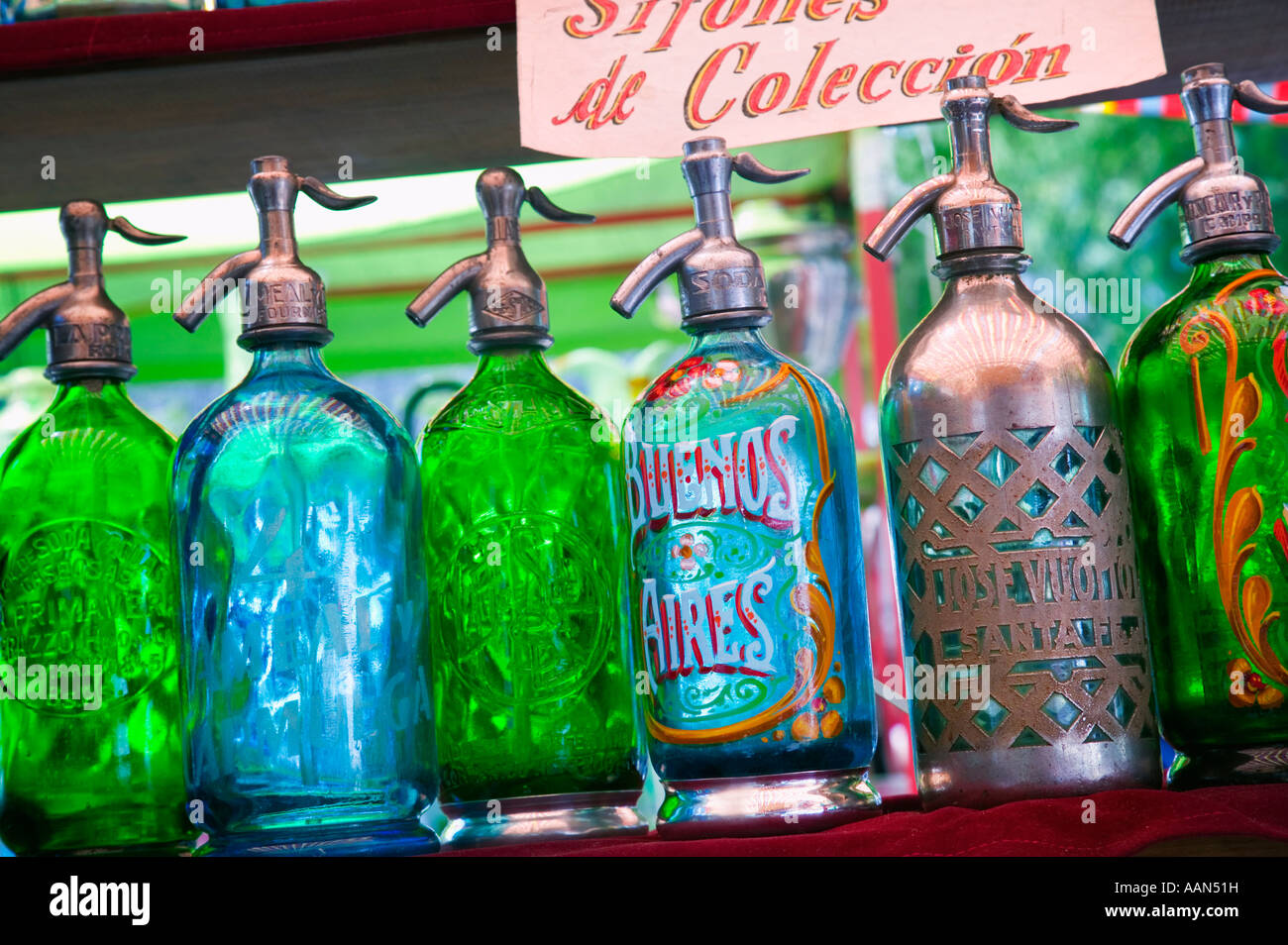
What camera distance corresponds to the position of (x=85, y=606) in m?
0.69

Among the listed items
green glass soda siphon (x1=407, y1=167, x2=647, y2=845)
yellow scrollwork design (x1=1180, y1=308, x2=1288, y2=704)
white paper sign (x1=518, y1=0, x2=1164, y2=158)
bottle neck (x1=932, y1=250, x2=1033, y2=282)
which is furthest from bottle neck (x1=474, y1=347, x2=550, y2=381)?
yellow scrollwork design (x1=1180, y1=308, x2=1288, y2=704)

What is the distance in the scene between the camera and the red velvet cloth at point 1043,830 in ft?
1.63

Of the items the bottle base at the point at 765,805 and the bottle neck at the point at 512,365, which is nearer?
the bottle base at the point at 765,805

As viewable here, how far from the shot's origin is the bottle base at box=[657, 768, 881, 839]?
602 millimetres

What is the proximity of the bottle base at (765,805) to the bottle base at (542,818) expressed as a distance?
0.12 feet

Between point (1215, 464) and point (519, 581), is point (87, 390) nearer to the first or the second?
point (519, 581)

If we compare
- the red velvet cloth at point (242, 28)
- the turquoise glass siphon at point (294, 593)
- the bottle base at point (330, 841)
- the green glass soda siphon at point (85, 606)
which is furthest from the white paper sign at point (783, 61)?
the bottle base at point (330, 841)

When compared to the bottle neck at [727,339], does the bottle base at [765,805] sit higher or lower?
lower

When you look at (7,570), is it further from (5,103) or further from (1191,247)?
(1191,247)

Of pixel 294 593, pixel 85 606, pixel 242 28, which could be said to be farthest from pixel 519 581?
pixel 242 28

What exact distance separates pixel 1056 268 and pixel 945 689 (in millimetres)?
1797

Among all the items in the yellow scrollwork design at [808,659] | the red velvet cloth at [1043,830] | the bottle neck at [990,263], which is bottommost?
the red velvet cloth at [1043,830]

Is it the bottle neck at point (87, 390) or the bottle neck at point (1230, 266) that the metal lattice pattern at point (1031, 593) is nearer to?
the bottle neck at point (1230, 266)

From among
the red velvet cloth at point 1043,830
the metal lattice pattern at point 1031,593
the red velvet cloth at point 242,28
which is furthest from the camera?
the red velvet cloth at point 242,28
